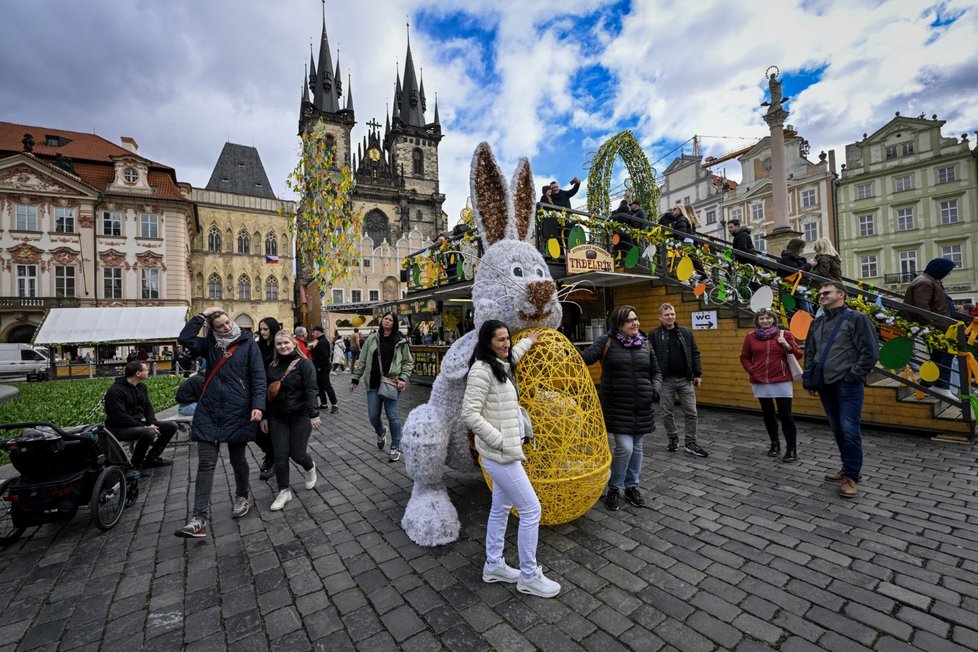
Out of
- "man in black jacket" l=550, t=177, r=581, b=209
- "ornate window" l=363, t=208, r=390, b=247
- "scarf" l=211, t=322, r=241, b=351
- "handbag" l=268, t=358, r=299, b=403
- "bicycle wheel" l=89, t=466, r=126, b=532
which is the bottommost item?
"bicycle wheel" l=89, t=466, r=126, b=532

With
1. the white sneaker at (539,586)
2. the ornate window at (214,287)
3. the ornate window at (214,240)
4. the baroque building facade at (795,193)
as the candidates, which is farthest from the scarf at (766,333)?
the ornate window at (214,240)

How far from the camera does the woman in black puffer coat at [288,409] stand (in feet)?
13.2

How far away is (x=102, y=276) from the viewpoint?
98.0ft

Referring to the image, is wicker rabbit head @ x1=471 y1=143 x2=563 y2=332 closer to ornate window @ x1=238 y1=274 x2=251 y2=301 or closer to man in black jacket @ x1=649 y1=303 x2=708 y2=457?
man in black jacket @ x1=649 y1=303 x2=708 y2=457

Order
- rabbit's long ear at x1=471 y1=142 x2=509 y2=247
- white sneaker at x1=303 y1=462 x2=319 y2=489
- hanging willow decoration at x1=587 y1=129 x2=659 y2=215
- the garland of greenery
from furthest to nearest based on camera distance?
hanging willow decoration at x1=587 y1=129 x2=659 y2=215
the garland of greenery
white sneaker at x1=303 y1=462 x2=319 y2=489
rabbit's long ear at x1=471 y1=142 x2=509 y2=247

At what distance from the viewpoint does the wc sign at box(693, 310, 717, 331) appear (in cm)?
758

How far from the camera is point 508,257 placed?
343 cm

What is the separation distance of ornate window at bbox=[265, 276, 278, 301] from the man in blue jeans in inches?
1747

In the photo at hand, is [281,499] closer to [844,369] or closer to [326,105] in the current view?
[844,369]

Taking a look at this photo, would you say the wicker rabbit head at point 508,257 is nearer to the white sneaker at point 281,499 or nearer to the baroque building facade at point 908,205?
the white sneaker at point 281,499

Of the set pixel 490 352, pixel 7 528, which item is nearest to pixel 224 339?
pixel 7 528

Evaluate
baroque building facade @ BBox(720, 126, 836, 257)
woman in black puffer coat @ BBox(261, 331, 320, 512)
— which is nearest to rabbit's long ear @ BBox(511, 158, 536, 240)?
woman in black puffer coat @ BBox(261, 331, 320, 512)

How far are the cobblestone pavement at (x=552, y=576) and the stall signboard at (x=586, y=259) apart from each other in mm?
4249

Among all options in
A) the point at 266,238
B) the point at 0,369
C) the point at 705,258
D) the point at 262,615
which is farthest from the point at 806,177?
the point at 0,369
